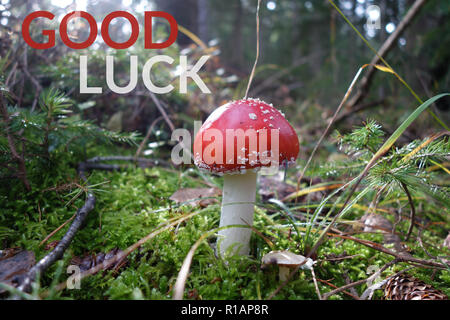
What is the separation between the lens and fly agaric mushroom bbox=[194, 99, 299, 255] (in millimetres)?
1450

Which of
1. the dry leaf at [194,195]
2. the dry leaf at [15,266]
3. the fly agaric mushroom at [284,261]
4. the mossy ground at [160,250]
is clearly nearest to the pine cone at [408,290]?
the mossy ground at [160,250]

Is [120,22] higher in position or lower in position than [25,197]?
higher

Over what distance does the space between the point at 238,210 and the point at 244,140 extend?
19.2 inches

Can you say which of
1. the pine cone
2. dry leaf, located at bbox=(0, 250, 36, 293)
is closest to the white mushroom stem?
the pine cone

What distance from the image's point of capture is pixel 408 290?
137cm

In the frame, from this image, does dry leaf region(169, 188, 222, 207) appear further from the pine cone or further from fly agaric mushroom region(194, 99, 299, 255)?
the pine cone

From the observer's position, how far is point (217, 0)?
16.7 m

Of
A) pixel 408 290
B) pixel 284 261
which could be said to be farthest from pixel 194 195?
pixel 408 290

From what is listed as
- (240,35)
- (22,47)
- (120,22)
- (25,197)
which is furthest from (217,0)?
(25,197)

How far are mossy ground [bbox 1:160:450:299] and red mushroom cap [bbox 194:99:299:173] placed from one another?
301 millimetres

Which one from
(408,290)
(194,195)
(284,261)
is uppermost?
(194,195)

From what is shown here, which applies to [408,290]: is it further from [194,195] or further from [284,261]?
[194,195]

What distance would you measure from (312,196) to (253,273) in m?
1.31
